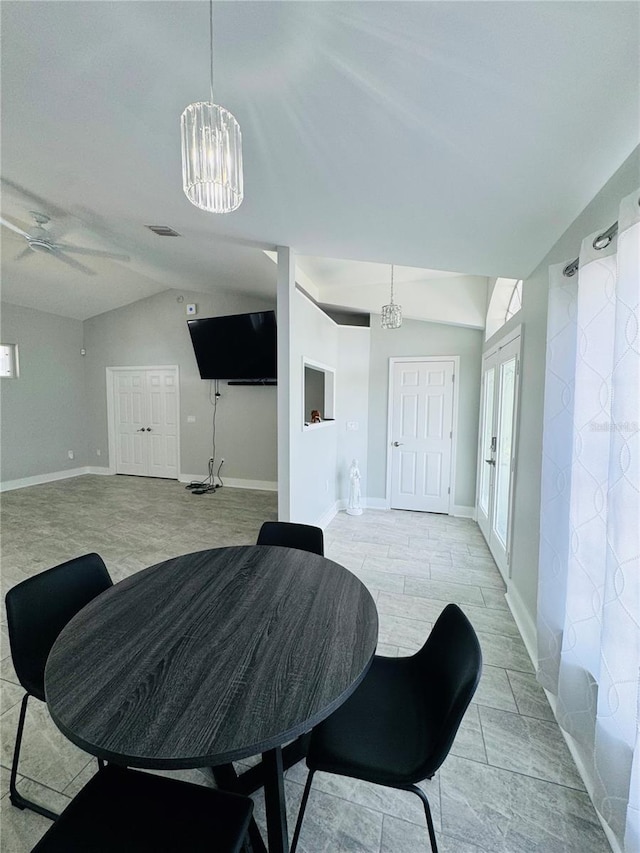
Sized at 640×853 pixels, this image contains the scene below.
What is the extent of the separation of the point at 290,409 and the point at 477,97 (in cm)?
211

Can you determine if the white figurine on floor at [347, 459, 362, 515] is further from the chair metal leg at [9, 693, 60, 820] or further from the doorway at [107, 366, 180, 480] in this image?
the chair metal leg at [9, 693, 60, 820]

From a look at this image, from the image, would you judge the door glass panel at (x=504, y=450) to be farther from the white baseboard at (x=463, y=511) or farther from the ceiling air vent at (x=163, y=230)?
the ceiling air vent at (x=163, y=230)

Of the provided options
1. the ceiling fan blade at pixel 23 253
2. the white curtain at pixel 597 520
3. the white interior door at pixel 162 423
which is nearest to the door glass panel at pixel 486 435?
the white curtain at pixel 597 520

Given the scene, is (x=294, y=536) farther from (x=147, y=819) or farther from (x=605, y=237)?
(x=605, y=237)

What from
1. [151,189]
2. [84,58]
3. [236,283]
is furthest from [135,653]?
[236,283]

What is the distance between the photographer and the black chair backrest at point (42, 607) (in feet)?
3.97

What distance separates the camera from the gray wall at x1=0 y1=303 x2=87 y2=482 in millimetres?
5441

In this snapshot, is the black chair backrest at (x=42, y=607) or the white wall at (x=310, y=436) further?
the white wall at (x=310, y=436)

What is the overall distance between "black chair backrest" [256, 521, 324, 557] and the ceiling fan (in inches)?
134

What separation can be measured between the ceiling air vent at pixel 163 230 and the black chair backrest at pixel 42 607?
2.66 meters

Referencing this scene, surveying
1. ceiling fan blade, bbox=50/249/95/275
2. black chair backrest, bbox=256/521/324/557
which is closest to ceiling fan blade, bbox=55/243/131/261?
ceiling fan blade, bbox=50/249/95/275

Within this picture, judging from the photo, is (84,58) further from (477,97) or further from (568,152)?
(568,152)

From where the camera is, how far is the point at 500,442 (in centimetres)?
322

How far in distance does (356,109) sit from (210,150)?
580 millimetres
